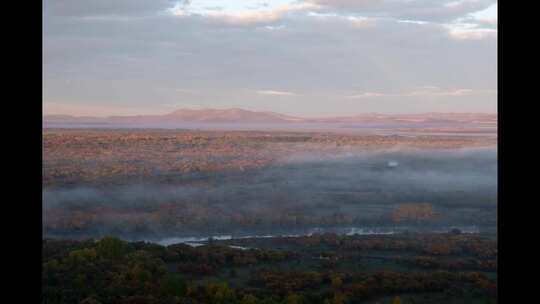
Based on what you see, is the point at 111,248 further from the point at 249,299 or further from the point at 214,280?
the point at 249,299

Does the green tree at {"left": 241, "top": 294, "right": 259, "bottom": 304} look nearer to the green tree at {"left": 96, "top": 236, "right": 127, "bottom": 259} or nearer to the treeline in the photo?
the treeline

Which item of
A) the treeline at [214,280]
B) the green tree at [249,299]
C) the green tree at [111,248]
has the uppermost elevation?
the green tree at [111,248]

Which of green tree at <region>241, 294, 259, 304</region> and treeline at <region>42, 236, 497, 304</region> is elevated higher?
treeline at <region>42, 236, 497, 304</region>

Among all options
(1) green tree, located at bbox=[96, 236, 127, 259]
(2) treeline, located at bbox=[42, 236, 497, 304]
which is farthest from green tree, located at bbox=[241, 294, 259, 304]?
(1) green tree, located at bbox=[96, 236, 127, 259]

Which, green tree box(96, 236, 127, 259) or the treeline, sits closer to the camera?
the treeline

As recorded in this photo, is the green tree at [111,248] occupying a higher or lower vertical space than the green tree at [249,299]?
higher

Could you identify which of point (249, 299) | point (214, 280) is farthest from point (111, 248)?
point (249, 299)

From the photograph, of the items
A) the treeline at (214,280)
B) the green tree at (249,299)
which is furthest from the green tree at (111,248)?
the green tree at (249,299)

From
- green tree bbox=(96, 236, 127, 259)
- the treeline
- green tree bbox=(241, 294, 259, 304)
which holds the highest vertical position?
green tree bbox=(96, 236, 127, 259)

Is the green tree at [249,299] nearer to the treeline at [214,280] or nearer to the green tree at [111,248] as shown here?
the treeline at [214,280]

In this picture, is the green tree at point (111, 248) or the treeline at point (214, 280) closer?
the treeline at point (214, 280)
